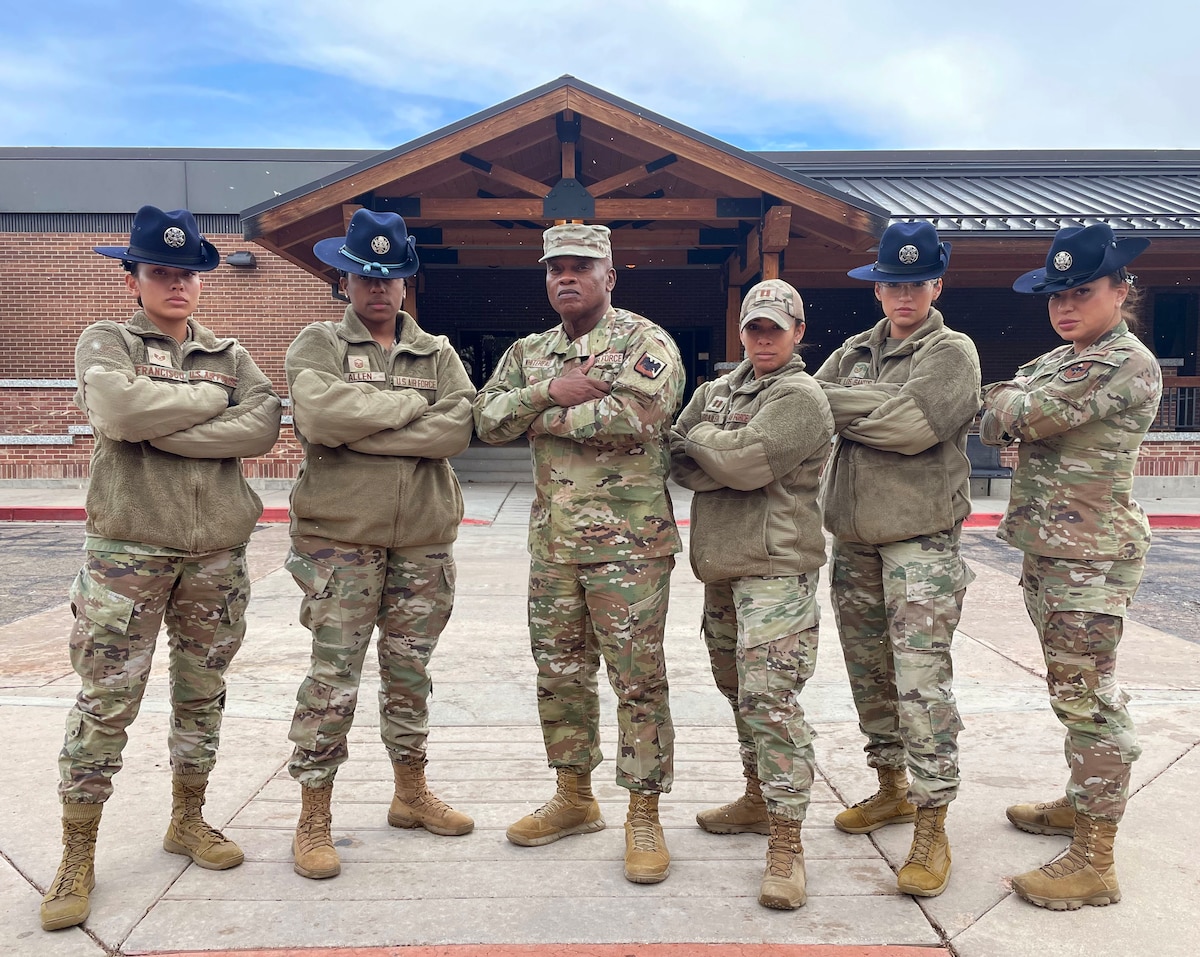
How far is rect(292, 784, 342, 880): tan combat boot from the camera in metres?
2.78

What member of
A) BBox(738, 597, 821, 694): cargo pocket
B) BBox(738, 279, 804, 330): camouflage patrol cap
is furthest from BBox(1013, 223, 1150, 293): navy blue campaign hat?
BBox(738, 597, 821, 694): cargo pocket

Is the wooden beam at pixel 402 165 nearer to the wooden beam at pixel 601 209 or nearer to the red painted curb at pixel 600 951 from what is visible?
the wooden beam at pixel 601 209

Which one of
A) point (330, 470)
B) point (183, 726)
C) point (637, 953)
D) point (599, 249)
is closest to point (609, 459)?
point (599, 249)

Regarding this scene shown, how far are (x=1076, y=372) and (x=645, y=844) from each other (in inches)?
78.4

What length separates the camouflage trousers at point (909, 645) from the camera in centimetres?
287

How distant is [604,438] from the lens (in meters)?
2.92

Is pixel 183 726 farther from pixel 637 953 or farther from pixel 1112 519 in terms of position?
pixel 1112 519

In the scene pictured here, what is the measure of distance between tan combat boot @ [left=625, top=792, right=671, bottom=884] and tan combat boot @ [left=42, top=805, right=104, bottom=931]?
1557 mm

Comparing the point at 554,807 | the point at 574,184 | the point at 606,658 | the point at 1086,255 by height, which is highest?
the point at 574,184

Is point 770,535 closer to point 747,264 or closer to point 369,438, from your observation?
point 369,438

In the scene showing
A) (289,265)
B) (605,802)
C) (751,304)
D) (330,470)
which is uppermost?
(289,265)

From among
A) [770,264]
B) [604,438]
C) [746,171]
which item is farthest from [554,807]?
[770,264]

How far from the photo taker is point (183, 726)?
2979 mm

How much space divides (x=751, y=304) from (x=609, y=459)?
695 mm
